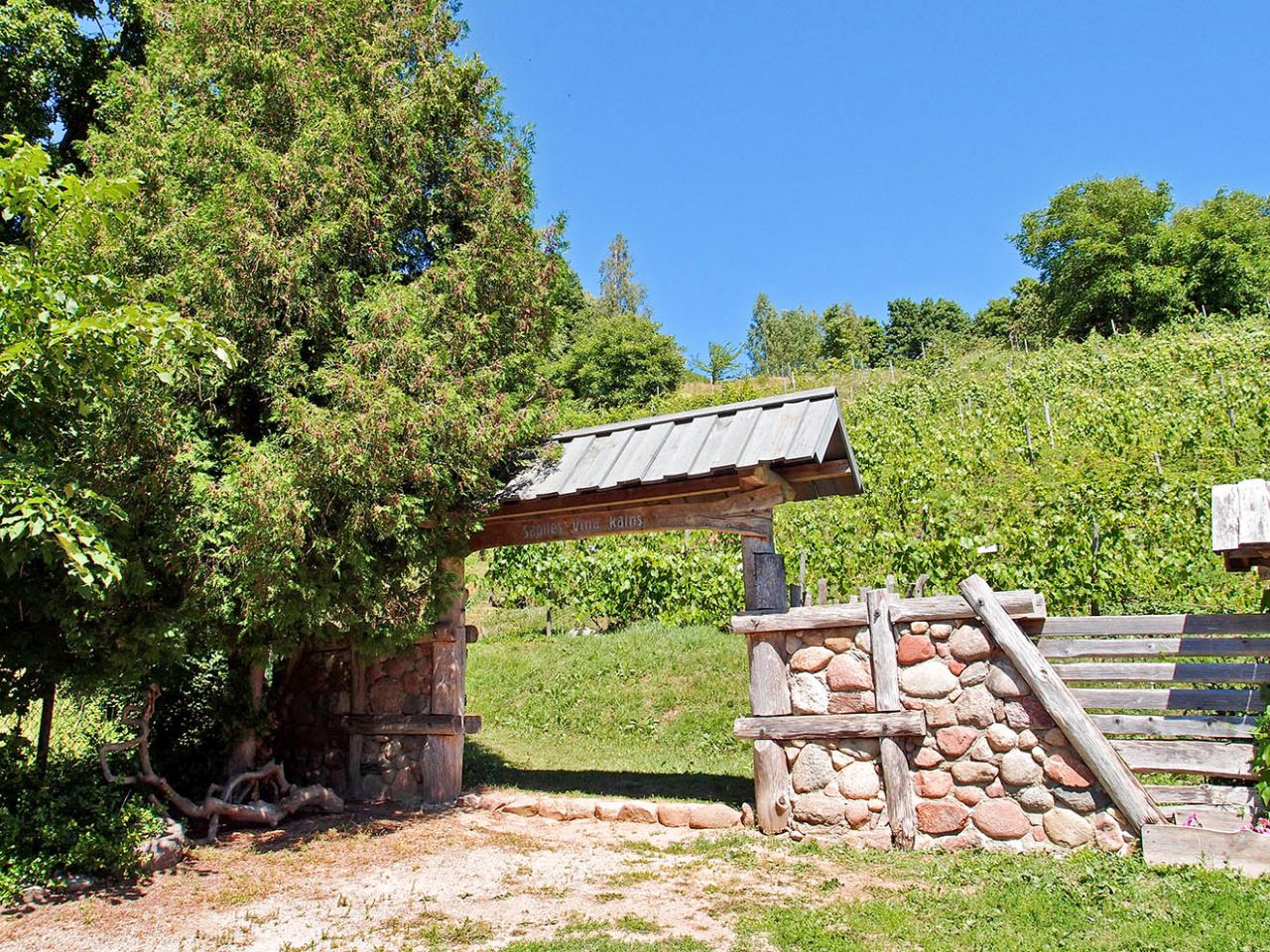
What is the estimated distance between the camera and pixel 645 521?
773cm

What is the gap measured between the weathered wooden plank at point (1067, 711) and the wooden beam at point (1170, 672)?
14 centimetres

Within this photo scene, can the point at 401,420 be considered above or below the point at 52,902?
above

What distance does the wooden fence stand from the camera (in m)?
5.24

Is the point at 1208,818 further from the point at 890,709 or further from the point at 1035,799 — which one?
the point at 890,709

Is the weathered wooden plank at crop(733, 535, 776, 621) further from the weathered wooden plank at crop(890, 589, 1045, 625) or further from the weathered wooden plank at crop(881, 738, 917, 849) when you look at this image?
the weathered wooden plank at crop(881, 738, 917, 849)

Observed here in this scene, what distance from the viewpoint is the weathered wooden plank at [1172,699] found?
527 centimetres

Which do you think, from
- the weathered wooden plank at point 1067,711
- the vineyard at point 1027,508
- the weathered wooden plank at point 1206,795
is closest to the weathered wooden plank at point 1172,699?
the weathered wooden plank at point 1067,711

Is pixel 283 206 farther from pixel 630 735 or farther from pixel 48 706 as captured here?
pixel 630 735

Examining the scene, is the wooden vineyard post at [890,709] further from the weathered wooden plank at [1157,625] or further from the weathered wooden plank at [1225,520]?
the weathered wooden plank at [1225,520]

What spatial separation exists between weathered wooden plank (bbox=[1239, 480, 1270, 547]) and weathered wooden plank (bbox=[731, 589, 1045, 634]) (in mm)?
1459

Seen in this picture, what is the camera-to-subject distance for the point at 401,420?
20.5 ft

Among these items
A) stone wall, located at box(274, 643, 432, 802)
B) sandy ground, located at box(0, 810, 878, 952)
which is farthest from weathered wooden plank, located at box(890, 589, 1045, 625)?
stone wall, located at box(274, 643, 432, 802)

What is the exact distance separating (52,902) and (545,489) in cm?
432

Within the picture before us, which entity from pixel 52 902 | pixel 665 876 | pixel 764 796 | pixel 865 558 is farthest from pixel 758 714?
pixel 865 558
